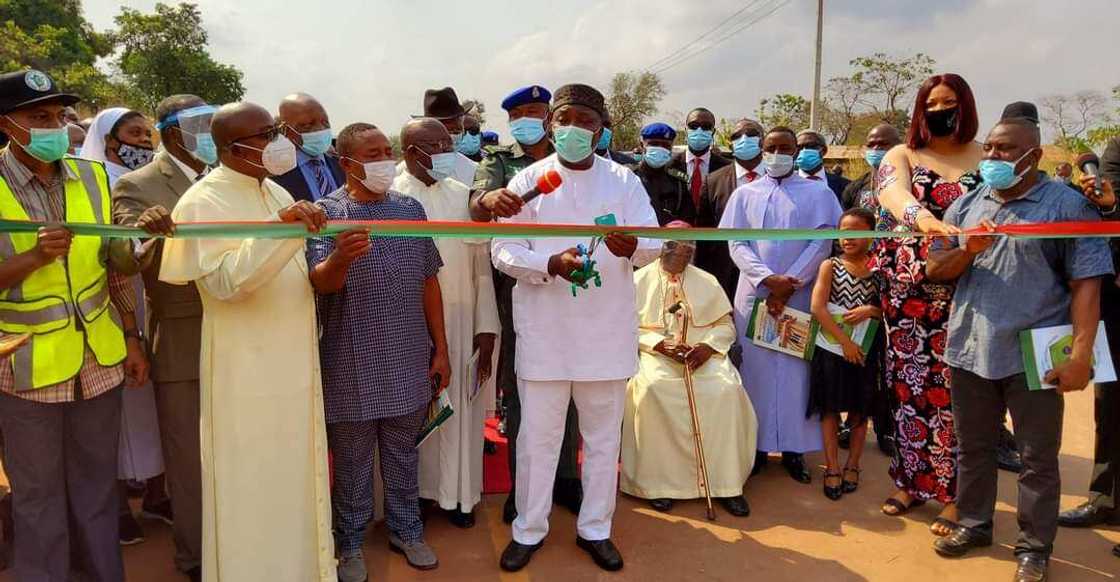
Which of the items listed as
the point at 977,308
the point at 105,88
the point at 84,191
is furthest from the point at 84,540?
the point at 105,88

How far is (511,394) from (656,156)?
8.53 ft

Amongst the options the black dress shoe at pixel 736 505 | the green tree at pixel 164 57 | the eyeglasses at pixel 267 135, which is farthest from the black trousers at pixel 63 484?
the green tree at pixel 164 57

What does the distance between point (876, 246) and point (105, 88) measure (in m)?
36.4

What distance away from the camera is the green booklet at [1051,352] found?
3443 mm

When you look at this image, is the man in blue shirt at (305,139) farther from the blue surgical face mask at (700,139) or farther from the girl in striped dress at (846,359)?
the blue surgical face mask at (700,139)

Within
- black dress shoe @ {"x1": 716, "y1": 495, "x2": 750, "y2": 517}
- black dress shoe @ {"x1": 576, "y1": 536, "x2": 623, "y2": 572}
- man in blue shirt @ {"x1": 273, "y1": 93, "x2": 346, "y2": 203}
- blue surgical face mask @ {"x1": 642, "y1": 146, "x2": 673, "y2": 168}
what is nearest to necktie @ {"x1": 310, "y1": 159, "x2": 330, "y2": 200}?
man in blue shirt @ {"x1": 273, "y1": 93, "x2": 346, "y2": 203}

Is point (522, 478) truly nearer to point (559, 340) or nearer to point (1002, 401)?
point (559, 340)

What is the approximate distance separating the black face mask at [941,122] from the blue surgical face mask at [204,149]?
366 cm

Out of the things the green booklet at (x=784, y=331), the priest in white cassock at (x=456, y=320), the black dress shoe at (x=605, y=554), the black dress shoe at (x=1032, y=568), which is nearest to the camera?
the black dress shoe at (x=1032, y=568)

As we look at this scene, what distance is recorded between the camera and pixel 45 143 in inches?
110

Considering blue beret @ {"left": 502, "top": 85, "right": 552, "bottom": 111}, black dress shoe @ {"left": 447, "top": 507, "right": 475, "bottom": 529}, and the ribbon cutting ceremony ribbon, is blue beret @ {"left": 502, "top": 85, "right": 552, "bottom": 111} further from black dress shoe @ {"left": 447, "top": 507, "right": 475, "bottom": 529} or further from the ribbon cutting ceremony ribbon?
black dress shoe @ {"left": 447, "top": 507, "right": 475, "bottom": 529}

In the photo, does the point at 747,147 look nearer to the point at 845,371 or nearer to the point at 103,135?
the point at 845,371

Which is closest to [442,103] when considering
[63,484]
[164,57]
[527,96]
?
[527,96]

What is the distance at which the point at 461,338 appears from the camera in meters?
4.10
